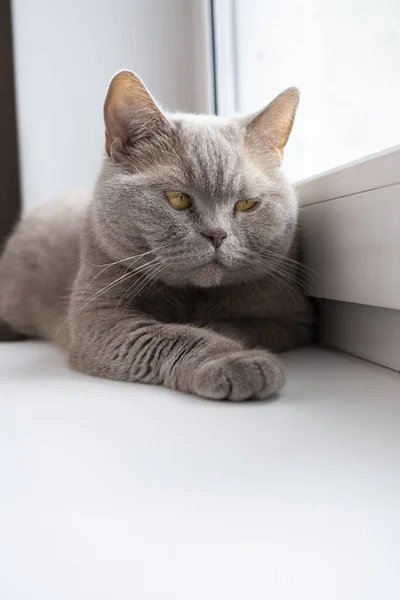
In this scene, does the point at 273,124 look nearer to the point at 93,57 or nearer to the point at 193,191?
the point at 193,191

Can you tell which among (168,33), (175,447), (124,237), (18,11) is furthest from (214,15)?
(175,447)

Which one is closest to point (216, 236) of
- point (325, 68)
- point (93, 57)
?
point (325, 68)

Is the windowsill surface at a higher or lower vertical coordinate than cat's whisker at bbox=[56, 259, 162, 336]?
lower

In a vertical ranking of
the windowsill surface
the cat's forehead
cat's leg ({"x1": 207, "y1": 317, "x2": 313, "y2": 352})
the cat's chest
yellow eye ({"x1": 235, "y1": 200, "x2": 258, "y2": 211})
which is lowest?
the windowsill surface

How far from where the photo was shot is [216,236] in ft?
3.39

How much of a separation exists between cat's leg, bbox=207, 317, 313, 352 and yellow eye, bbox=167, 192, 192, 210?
0.24 meters

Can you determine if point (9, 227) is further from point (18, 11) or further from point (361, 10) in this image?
point (361, 10)

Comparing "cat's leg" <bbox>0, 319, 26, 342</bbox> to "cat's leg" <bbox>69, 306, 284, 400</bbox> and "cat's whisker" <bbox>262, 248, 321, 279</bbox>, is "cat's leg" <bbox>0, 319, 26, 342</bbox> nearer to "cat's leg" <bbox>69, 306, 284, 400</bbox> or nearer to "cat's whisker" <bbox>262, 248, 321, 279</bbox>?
"cat's leg" <bbox>69, 306, 284, 400</bbox>

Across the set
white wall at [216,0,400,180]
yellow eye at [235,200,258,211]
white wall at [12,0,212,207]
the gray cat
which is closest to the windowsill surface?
the gray cat

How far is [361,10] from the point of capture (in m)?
1.24

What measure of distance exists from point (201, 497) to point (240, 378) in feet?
1.02

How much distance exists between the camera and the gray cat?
3.43 ft

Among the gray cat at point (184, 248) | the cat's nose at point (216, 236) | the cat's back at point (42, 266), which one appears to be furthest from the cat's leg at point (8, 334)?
the cat's nose at point (216, 236)

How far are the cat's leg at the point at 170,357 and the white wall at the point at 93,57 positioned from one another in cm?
121
